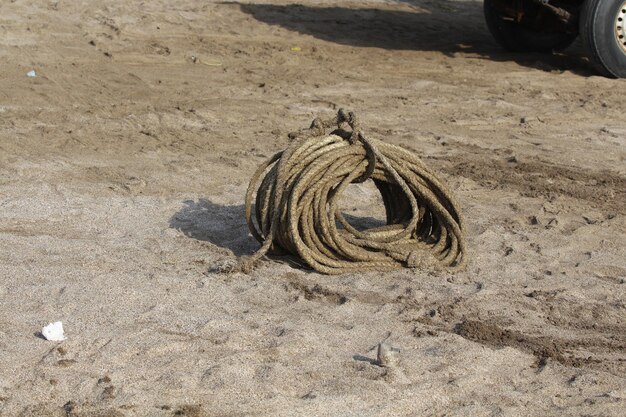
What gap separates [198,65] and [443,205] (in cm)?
545

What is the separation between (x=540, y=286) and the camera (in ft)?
19.1

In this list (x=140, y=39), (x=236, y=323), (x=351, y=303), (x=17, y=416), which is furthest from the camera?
(x=140, y=39)

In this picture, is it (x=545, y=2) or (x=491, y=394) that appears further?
(x=545, y=2)

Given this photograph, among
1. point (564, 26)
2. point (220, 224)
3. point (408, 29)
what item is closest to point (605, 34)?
point (564, 26)

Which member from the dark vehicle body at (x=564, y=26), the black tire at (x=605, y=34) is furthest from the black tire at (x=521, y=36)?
the black tire at (x=605, y=34)

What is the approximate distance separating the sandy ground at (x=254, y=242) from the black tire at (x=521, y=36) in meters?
0.37

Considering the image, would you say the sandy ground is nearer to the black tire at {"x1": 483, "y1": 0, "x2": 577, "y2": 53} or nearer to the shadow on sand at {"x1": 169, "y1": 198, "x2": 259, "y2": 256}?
the shadow on sand at {"x1": 169, "y1": 198, "x2": 259, "y2": 256}

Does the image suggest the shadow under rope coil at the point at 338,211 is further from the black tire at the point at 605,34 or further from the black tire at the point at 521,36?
the black tire at the point at 521,36

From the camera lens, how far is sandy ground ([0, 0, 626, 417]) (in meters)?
4.53

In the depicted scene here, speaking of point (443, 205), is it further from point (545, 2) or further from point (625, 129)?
point (545, 2)

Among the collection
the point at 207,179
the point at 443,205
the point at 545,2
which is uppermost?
the point at 545,2

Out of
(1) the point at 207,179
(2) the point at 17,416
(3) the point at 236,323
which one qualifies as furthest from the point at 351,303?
(1) the point at 207,179

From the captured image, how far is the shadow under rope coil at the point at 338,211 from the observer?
587 cm

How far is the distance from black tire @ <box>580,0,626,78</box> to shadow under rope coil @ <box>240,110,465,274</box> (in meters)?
5.89
